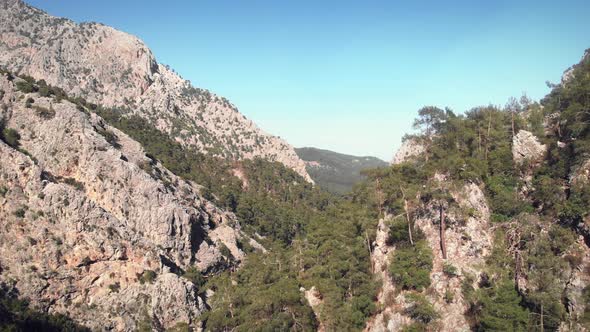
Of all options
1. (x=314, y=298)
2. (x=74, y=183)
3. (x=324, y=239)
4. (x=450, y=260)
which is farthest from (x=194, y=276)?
(x=450, y=260)

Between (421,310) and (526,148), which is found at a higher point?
(526,148)

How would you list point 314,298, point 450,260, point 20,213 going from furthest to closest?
point 20,213, point 314,298, point 450,260

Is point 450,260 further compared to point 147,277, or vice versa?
point 147,277

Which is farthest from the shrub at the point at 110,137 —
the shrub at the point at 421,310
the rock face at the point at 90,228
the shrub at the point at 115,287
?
the shrub at the point at 421,310

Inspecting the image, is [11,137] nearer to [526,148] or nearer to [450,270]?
[450,270]

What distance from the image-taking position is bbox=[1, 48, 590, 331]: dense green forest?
39.7 m

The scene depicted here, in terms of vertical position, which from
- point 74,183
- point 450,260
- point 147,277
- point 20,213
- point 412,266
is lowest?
point 147,277

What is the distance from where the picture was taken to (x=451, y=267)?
44844mm

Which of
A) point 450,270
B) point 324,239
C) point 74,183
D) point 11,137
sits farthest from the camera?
point 11,137

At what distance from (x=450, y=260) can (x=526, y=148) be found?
2248cm

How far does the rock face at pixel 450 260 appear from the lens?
43469 millimetres

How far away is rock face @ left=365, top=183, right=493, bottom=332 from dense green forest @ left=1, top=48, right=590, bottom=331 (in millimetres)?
1118

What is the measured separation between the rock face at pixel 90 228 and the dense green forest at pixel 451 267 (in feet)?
27.2

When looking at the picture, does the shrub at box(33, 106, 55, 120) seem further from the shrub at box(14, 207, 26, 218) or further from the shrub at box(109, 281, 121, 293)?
the shrub at box(109, 281, 121, 293)
